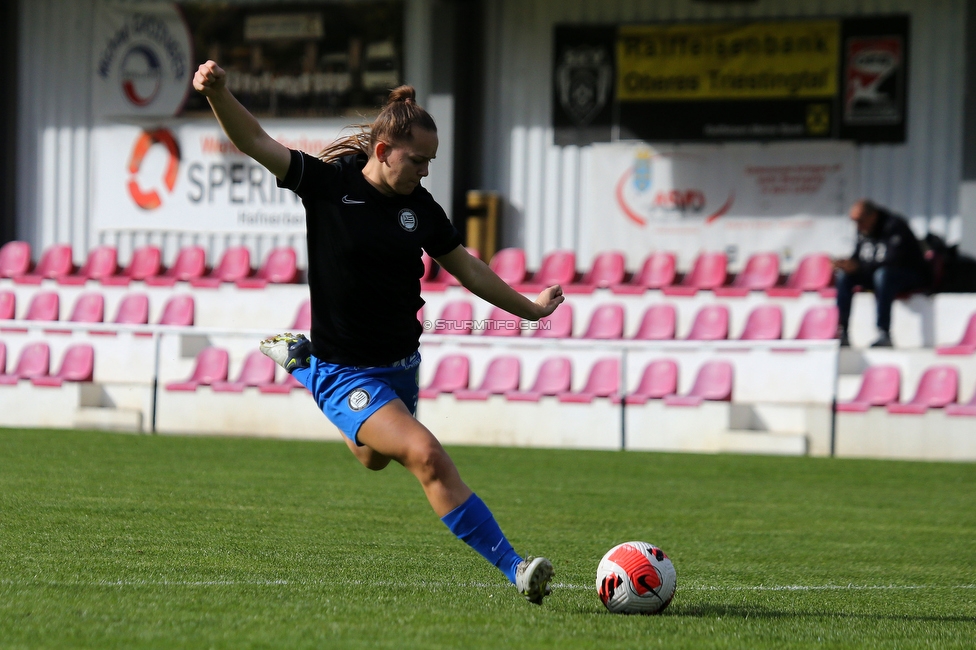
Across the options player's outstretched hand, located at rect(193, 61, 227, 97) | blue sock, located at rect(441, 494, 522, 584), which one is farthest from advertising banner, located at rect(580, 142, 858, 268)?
player's outstretched hand, located at rect(193, 61, 227, 97)

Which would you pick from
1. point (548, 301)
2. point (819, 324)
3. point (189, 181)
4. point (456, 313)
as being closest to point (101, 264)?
point (189, 181)

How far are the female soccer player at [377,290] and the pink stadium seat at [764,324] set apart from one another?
1092 centimetres

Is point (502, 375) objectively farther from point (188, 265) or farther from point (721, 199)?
point (188, 265)

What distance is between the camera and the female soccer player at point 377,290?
5.01 metres

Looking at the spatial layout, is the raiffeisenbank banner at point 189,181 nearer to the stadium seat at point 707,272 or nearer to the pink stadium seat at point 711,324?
the stadium seat at point 707,272

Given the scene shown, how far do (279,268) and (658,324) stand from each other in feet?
18.8

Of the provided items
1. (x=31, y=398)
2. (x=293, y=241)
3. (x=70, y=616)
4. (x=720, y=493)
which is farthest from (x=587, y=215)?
(x=70, y=616)

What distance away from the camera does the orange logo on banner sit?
20.9 metres

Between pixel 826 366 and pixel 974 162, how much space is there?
4750mm

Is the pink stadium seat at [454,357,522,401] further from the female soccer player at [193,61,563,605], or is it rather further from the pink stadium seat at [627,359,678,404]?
the female soccer player at [193,61,563,605]

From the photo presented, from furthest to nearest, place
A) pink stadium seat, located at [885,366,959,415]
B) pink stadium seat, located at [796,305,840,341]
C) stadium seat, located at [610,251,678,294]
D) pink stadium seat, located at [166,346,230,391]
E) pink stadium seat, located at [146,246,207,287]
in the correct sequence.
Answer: pink stadium seat, located at [146,246,207,287] → stadium seat, located at [610,251,678,294] → pink stadium seat, located at [166,346,230,391] → pink stadium seat, located at [796,305,840,341] → pink stadium seat, located at [885,366,959,415]

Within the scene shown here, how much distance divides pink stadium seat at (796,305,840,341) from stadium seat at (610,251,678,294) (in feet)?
7.28

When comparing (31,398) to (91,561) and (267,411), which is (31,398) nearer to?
(267,411)

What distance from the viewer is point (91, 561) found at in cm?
595
